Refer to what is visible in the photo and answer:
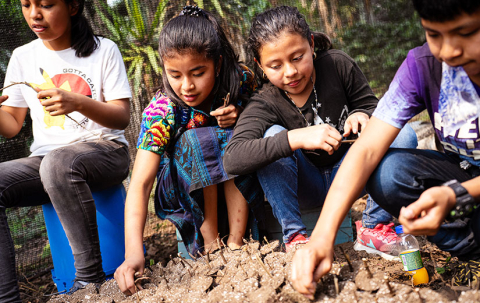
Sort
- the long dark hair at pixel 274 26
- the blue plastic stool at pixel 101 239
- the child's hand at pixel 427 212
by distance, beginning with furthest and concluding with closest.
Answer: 1. the blue plastic stool at pixel 101 239
2. the long dark hair at pixel 274 26
3. the child's hand at pixel 427 212

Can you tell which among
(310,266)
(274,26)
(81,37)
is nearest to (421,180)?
(310,266)

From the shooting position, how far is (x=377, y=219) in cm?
207

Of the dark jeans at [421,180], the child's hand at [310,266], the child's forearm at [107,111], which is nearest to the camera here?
the child's hand at [310,266]

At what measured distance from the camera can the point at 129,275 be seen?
6.32ft

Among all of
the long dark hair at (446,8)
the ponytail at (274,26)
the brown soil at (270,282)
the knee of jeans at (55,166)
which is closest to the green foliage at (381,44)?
the ponytail at (274,26)

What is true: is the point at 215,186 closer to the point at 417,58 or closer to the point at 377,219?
the point at 377,219

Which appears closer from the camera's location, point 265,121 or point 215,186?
point 265,121

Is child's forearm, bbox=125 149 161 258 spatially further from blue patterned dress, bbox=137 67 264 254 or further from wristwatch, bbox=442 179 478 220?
wristwatch, bbox=442 179 478 220

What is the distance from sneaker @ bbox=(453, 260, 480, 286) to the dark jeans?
64 mm

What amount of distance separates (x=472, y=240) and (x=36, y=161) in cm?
212

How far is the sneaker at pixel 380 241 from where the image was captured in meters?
1.98

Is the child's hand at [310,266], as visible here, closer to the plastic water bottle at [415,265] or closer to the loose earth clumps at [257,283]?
the loose earth clumps at [257,283]

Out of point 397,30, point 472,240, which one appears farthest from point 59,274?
point 397,30

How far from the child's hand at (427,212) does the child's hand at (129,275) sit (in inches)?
47.2
